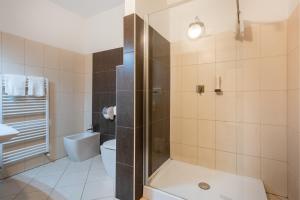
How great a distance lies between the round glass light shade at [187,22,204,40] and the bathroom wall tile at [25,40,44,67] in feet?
6.72

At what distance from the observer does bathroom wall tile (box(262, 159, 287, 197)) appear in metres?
1.47

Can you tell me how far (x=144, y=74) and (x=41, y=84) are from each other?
60.8 inches

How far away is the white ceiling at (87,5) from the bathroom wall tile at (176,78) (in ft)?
4.71

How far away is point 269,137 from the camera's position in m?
1.52

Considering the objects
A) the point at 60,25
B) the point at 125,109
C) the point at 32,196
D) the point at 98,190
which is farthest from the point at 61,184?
the point at 60,25

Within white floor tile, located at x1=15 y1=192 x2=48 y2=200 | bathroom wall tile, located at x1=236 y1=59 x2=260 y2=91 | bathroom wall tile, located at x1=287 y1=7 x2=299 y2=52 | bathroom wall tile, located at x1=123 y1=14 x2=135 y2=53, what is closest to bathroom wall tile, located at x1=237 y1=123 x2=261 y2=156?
bathroom wall tile, located at x1=236 y1=59 x2=260 y2=91

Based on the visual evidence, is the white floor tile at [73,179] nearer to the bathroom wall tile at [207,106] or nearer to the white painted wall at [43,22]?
the bathroom wall tile at [207,106]

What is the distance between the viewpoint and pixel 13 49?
1.96m

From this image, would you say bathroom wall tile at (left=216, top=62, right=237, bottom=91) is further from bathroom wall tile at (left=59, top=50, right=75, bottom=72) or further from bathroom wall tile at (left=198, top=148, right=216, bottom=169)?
bathroom wall tile at (left=59, top=50, right=75, bottom=72)

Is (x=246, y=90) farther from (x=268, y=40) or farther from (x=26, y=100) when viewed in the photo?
(x=26, y=100)

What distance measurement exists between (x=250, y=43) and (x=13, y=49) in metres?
2.72

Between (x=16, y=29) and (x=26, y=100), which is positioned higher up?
(x=16, y=29)

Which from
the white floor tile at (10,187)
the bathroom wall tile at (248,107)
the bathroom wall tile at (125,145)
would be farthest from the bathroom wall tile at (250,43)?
the white floor tile at (10,187)

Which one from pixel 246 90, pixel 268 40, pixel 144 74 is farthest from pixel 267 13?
pixel 144 74
